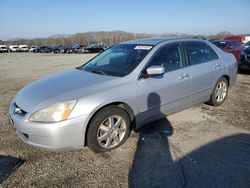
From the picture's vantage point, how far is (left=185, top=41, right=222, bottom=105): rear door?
449 centimetres

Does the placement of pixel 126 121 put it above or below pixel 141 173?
above

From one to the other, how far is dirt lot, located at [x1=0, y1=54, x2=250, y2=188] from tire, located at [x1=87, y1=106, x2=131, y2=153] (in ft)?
0.43

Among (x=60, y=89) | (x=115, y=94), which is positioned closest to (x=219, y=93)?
(x=115, y=94)

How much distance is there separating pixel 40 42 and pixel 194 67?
354 ft

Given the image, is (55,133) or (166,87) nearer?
(55,133)

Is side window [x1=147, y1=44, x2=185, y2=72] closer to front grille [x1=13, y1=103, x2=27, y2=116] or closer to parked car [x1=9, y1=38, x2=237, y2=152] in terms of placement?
parked car [x1=9, y1=38, x2=237, y2=152]

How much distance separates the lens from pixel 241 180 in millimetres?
2764

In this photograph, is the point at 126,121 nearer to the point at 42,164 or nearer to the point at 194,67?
the point at 42,164

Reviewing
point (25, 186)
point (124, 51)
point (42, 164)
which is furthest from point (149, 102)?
point (25, 186)

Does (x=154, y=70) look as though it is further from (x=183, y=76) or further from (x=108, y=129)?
(x=108, y=129)

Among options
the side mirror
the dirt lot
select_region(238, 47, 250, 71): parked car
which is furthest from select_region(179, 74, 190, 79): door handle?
select_region(238, 47, 250, 71): parked car

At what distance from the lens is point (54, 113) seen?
→ 2.99 meters

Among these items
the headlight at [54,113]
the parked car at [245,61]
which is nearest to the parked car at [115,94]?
the headlight at [54,113]

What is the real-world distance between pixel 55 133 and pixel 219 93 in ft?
12.9
